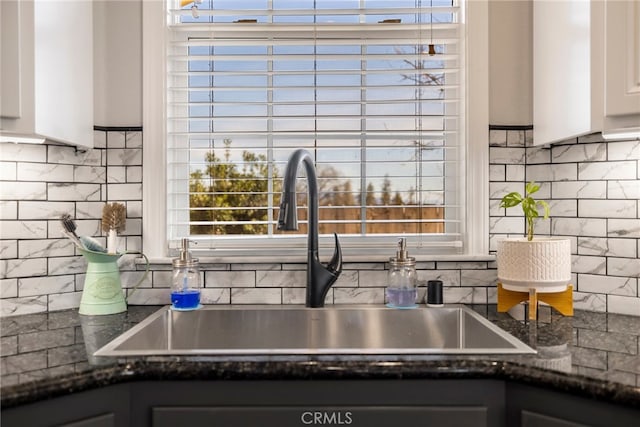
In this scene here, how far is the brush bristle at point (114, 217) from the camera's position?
1.68m

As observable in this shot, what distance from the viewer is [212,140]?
1878mm

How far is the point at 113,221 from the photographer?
66.2 inches

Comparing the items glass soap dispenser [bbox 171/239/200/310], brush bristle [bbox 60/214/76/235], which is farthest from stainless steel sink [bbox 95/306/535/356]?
brush bristle [bbox 60/214/76/235]

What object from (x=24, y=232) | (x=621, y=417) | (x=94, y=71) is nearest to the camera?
(x=621, y=417)

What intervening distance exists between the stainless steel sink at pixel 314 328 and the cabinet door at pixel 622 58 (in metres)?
0.73

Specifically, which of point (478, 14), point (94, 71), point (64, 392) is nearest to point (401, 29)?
point (478, 14)

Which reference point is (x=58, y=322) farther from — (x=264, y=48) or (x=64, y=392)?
(x=264, y=48)

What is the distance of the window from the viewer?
1.85 m

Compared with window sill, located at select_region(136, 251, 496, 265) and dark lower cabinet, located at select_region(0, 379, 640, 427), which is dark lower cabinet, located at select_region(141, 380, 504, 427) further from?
window sill, located at select_region(136, 251, 496, 265)

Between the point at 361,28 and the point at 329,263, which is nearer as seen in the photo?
the point at 329,263

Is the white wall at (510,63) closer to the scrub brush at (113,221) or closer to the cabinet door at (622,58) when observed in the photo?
the cabinet door at (622,58)

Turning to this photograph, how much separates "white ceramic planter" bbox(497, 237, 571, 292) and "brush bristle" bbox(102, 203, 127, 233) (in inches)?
50.2

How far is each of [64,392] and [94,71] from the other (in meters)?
1.21

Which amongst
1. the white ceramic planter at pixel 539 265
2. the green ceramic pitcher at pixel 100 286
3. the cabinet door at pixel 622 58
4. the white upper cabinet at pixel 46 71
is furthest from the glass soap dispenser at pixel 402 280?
the white upper cabinet at pixel 46 71
